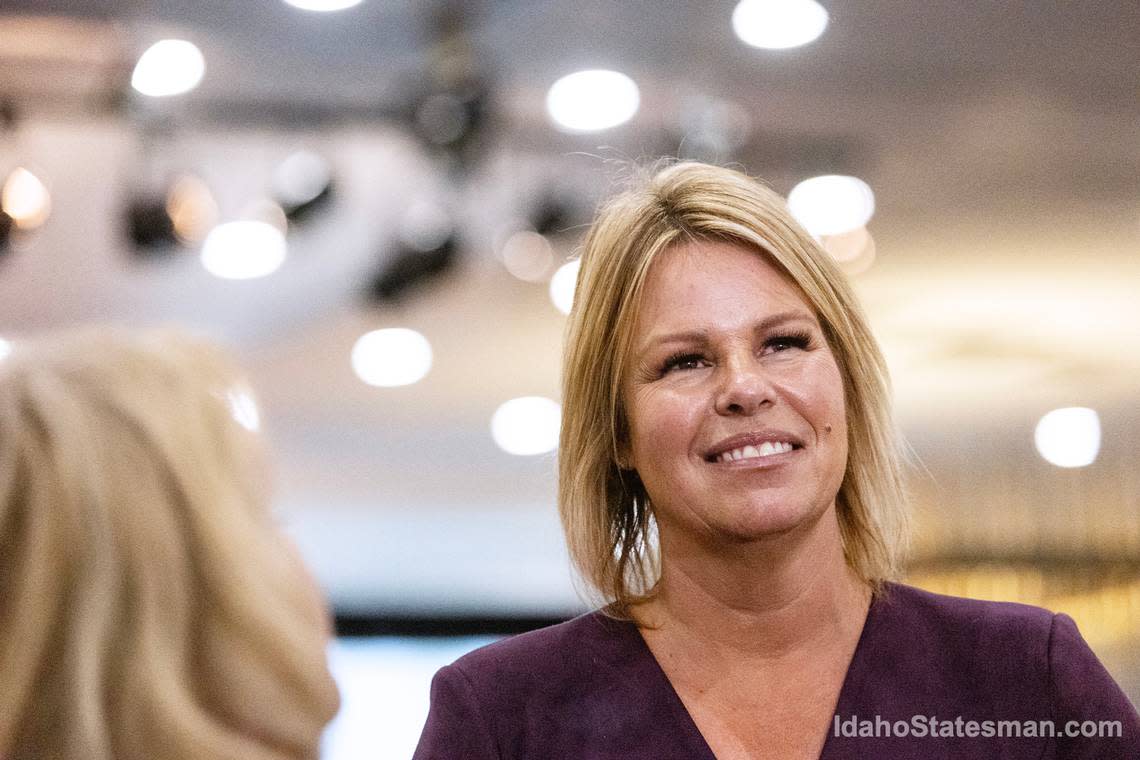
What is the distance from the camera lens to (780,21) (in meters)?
2.76

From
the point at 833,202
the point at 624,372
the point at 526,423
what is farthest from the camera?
the point at 526,423

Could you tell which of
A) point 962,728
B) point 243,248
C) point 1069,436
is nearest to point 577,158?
point 243,248

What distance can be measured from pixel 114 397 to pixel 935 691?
0.76 m

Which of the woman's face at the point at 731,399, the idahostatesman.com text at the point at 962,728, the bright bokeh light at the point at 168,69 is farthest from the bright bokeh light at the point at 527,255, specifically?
the idahostatesman.com text at the point at 962,728

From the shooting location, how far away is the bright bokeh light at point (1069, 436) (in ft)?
14.7

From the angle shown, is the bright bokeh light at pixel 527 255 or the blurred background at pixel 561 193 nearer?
the blurred background at pixel 561 193

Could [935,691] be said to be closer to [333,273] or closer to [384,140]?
[384,140]

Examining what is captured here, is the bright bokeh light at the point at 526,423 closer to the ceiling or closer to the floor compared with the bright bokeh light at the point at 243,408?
closer to the ceiling

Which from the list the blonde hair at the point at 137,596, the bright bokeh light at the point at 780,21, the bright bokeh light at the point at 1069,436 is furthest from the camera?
the bright bokeh light at the point at 1069,436

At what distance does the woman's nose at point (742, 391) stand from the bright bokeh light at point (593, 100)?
2382 mm

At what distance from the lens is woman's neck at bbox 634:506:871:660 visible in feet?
3.81

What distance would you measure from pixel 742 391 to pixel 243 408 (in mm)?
455

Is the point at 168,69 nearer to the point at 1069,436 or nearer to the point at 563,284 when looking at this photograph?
the point at 563,284

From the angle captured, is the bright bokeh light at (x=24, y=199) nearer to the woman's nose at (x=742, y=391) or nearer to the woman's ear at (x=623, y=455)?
the woman's ear at (x=623, y=455)
